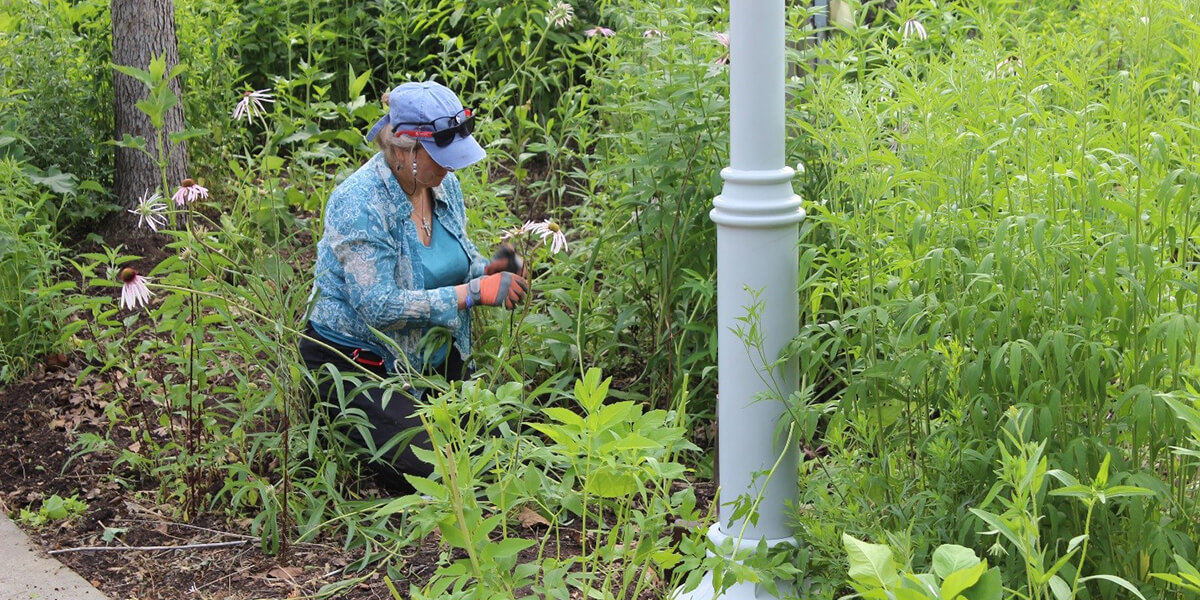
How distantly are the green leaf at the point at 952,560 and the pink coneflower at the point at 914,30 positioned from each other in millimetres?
2641

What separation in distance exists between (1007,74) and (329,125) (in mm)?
4698

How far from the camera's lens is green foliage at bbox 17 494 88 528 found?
Result: 380 centimetres

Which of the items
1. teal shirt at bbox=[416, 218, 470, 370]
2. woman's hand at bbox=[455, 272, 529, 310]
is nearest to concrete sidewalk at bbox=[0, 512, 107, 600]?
teal shirt at bbox=[416, 218, 470, 370]

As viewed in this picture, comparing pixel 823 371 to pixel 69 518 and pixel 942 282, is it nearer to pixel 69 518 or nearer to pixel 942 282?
pixel 942 282

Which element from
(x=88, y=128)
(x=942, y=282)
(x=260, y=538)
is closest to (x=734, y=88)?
(x=942, y=282)

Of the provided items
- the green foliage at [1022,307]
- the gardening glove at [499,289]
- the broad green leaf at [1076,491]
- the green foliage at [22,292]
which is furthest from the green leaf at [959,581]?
the green foliage at [22,292]

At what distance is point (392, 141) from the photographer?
4.00m

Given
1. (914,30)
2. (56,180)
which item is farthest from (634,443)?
(56,180)

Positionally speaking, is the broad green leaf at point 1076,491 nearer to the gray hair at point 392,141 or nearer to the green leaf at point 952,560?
the green leaf at point 952,560

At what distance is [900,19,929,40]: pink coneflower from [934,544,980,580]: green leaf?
8.66ft

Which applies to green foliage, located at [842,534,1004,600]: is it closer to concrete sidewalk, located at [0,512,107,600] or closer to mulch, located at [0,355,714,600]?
mulch, located at [0,355,714,600]

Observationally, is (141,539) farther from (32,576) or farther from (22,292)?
(22,292)

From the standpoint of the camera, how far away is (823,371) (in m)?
4.06

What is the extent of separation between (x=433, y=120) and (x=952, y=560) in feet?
8.29
